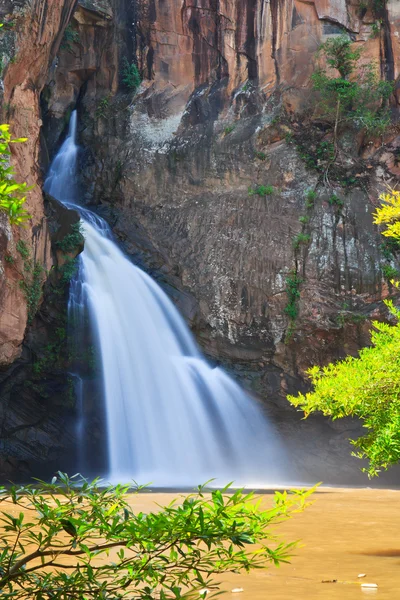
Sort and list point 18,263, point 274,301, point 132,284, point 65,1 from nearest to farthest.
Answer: point 18,263 < point 65,1 < point 132,284 < point 274,301

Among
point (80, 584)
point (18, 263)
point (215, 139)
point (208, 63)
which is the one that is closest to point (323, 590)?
point (80, 584)

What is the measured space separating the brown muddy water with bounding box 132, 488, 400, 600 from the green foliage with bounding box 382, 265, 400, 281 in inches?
554

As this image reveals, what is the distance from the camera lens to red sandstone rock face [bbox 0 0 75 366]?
16.8 m

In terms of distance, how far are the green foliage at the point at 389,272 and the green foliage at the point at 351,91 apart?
609 cm

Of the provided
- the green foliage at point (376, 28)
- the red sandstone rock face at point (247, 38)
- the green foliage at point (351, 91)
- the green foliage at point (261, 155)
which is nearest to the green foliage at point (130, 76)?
the red sandstone rock face at point (247, 38)

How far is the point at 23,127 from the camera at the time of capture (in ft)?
60.0

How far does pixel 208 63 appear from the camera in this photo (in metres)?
29.4

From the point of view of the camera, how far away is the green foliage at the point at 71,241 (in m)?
21.5

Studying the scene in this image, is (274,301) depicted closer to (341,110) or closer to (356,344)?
(356,344)

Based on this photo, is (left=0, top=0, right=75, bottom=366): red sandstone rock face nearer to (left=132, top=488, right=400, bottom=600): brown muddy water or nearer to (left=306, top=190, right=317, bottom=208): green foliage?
(left=132, top=488, right=400, bottom=600): brown muddy water

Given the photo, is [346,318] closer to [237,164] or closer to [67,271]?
[237,164]

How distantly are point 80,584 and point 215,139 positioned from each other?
26.5 meters

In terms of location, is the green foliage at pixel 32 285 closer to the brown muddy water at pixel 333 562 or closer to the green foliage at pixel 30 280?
the green foliage at pixel 30 280

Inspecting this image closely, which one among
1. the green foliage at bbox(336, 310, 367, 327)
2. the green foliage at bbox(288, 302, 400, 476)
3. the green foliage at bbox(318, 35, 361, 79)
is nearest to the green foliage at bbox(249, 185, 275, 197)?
the green foliage at bbox(318, 35, 361, 79)
